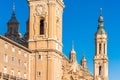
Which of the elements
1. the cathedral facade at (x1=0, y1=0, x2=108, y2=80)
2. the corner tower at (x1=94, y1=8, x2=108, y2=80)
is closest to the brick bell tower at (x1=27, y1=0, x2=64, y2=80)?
the cathedral facade at (x1=0, y1=0, x2=108, y2=80)

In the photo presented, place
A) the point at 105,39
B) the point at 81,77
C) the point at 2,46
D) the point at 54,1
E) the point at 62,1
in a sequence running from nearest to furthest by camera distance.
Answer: the point at 2,46
the point at 54,1
the point at 62,1
the point at 81,77
the point at 105,39

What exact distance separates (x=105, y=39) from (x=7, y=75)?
102620 millimetres

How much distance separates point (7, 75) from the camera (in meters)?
96.1

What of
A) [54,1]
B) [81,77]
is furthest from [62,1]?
[81,77]

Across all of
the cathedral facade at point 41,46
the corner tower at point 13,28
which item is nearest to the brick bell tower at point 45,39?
the cathedral facade at point 41,46

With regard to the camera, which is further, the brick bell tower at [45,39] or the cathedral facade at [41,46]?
the brick bell tower at [45,39]

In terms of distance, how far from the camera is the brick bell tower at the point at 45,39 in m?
108

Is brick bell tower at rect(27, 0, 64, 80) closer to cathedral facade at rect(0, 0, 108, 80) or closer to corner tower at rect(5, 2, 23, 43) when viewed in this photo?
cathedral facade at rect(0, 0, 108, 80)

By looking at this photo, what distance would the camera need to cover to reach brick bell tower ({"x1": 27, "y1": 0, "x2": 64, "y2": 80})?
10831cm

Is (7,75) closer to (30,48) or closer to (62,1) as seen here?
(30,48)

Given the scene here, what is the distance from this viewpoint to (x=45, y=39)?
362 ft

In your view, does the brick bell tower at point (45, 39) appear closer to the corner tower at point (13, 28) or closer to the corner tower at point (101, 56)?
the corner tower at point (13, 28)

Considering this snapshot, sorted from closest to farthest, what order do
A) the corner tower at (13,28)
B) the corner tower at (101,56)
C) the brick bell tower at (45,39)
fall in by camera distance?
1. the brick bell tower at (45,39)
2. the corner tower at (13,28)
3. the corner tower at (101,56)

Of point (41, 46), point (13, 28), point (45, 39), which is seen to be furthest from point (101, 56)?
point (41, 46)
